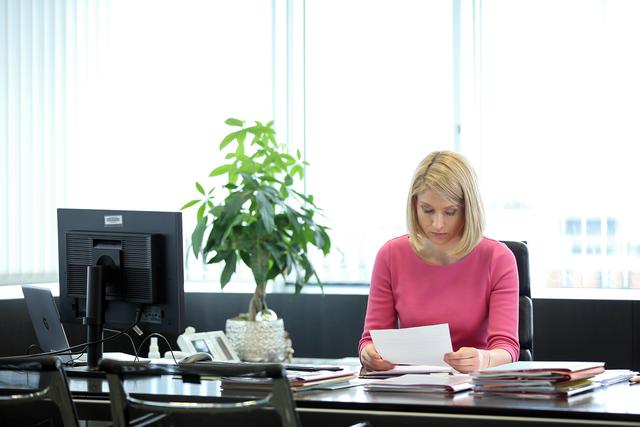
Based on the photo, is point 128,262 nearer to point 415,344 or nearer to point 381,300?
point 381,300

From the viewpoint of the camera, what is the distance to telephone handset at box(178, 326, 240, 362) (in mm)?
4090

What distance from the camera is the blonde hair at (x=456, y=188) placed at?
2.89 m

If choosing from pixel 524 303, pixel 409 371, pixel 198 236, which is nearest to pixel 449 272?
pixel 524 303

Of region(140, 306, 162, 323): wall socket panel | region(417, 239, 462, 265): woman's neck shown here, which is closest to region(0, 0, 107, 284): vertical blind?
region(140, 306, 162, 323): wall socket panel

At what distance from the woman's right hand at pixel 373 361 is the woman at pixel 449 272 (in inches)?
0.6

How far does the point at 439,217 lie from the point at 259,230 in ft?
5.49

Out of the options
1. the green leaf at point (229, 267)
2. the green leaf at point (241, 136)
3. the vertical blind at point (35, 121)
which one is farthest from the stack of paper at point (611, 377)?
the vertical blind at point (35, 121)

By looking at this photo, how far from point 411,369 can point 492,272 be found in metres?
0.56

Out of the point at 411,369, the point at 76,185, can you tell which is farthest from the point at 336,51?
the point at 411,369

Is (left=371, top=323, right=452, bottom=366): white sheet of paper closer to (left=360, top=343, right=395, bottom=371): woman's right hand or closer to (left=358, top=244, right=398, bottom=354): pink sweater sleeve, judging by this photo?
(left=360, top=343, right=395, bottom=371): woman's right hand

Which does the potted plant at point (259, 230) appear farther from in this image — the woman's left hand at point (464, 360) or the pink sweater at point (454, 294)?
the woman's left hand at point (464, 360)

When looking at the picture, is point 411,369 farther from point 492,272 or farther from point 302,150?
point 302,150

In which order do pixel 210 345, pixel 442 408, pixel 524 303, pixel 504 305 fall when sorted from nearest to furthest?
1. pixel 442 408
2. pixel 504 305
3. pixel 524 303
4. pixel 210 345

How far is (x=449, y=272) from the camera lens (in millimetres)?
3012
